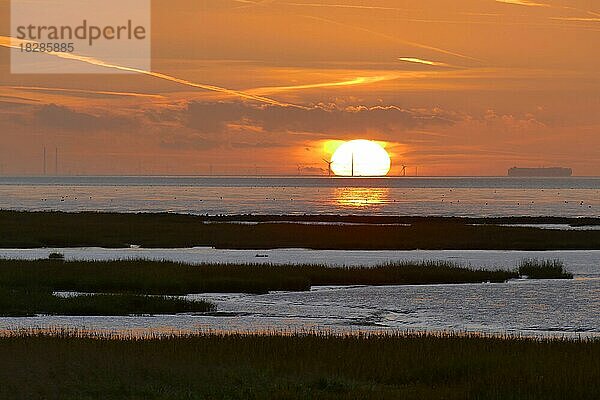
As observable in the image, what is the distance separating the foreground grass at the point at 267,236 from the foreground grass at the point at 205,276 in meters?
23.3

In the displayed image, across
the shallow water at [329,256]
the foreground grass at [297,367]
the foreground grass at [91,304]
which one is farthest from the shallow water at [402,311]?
the shallow water at [329,256]

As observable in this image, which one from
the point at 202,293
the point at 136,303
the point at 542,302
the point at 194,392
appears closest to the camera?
the point at 194,392

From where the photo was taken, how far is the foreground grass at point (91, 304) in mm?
37188

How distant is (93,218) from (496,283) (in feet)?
216

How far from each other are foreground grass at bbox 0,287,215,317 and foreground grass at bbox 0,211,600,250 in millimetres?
37599

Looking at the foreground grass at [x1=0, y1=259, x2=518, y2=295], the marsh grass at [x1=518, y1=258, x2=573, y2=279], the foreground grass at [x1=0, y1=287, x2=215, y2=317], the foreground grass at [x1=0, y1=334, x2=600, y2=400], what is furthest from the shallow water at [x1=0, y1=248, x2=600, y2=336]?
the foreground grass at [x1=0, y1=334, x2=600, y2=400]

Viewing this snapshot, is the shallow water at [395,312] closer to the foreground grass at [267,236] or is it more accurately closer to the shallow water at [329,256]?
the shallow water at [329,256]

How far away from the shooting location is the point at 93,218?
108312 mm

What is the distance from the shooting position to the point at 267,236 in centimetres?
8581

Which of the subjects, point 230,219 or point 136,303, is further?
point 230,219

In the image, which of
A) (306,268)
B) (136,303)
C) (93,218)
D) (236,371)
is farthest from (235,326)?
(93,218)

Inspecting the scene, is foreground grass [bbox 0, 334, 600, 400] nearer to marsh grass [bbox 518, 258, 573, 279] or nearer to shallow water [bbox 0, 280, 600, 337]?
shallow water [bbox 0, 280, 600, 337]

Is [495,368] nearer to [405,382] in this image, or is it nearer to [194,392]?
[405,382]

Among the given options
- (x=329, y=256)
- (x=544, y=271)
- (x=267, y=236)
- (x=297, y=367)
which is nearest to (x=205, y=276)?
(x=544, y=271)
